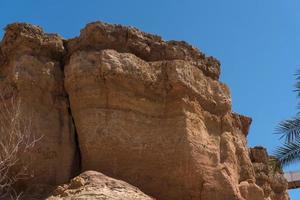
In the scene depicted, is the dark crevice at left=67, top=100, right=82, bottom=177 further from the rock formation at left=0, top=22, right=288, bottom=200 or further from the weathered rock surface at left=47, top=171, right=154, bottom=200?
the weathered rock surface at left=47, top=171, right=154, bottom=200

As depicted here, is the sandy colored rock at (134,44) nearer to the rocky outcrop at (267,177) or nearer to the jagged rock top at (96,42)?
the jagged rock top at (96,42)

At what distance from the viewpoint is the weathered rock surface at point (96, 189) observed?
1178cm

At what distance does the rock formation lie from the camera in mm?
14109

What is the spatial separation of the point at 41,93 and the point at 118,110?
2082 millimetres

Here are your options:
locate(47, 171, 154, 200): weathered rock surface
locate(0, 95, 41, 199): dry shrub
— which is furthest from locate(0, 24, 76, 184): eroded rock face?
locate(47, 171, 154, 200): weathered rock surface

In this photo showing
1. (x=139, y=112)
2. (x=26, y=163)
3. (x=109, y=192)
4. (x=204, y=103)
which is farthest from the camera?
(x=204, y=103)

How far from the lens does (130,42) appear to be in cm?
1545

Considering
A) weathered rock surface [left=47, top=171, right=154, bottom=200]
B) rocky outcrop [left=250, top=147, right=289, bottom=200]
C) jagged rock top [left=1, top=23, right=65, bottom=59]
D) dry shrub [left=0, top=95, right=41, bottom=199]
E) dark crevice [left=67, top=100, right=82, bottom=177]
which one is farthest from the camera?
rocky outcrop [left=250, top=147, right=289, bottom=200]

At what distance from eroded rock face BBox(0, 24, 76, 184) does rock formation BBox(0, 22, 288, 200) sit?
3 cm

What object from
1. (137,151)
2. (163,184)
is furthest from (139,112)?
(163,184)

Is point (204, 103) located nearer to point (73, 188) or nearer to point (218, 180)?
point (218, 180)

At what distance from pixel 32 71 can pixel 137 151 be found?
11.3 feet

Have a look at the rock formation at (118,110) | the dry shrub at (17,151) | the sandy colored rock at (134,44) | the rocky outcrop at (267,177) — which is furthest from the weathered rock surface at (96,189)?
the rocky outcrop at (267,177)

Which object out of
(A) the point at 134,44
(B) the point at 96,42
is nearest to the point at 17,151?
(B) the point at 96,42
